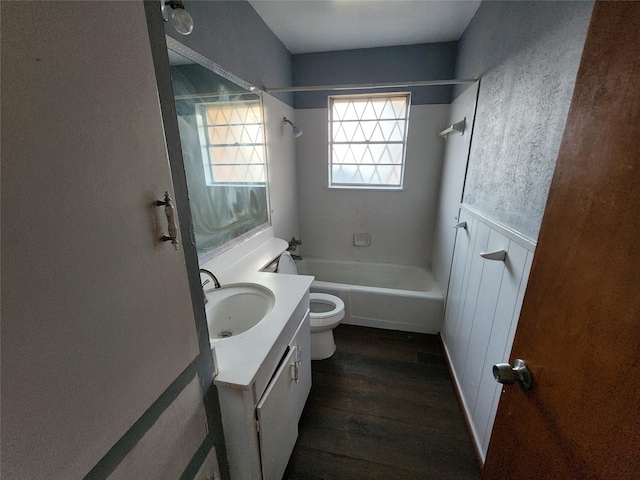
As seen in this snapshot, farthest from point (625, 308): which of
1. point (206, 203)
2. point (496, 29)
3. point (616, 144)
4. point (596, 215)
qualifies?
point (496, 29)

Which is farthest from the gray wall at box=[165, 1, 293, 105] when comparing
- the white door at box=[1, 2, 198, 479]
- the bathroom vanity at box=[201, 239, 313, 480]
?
the bathroom vanity at box=[201, 239, 313, 480]

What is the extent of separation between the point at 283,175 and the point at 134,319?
2.12 meters

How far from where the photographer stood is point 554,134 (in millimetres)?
926

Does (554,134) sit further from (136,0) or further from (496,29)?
(136,0)

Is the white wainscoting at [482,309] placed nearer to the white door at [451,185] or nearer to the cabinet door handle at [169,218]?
the white door at [451,185]

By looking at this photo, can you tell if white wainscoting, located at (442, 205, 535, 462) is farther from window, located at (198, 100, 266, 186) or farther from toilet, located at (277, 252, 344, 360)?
window, located at (198, 100, 266, 186)

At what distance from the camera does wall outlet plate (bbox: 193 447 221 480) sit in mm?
768

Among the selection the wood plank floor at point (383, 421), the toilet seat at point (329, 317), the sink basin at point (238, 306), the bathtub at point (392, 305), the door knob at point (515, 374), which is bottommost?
the wood plank floor at point (383, 421)

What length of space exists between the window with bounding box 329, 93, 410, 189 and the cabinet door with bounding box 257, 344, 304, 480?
2116 millimetres

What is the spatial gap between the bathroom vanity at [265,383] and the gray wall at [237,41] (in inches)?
49.7

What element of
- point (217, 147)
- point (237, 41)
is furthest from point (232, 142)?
point (237, 41)

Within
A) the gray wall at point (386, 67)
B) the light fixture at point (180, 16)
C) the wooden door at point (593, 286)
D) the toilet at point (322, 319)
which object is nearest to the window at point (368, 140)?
the gray wall at point (386, 67)

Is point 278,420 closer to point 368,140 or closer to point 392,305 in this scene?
point 392,305

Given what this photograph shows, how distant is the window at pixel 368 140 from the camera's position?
8.53 ft
